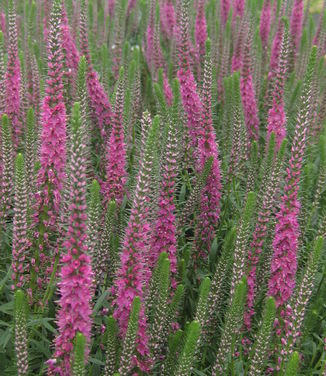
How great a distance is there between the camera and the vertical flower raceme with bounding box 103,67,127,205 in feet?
15.6

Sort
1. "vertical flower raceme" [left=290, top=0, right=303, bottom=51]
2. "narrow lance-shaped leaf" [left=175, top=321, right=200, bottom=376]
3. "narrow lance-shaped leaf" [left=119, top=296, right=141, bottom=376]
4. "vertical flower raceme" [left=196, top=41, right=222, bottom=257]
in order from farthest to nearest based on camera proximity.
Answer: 1. "vertical flower raceme" [left=290, top=0, right=303, bottom=51]
2. "vertical flower raceme" [left=196, top=41, right=222, bottom=257]
3. "narrow lance-shaped leaf" [left=119, top=296, right=141, bottom=376]
4. "narrow lance-shaped leaf" [left=175, top=321, right=200, bottom=376]

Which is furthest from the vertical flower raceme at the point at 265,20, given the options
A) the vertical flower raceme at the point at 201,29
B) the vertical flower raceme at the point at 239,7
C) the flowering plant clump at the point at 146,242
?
the flowering plant clump at the point at 146,242

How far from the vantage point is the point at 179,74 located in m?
5.76

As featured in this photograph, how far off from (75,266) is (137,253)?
0.51m

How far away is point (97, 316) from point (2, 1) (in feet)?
19.8

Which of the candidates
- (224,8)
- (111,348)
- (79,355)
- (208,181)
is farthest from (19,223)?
(224,8)

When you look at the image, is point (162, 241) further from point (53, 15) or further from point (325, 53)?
point (325, 53)

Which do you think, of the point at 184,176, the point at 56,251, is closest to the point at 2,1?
the point at 184,176

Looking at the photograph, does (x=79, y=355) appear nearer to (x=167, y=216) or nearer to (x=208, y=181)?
(x=167, y=216)

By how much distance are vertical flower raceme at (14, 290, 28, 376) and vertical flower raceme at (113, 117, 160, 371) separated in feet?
2.09

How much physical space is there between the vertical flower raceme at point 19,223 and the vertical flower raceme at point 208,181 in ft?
5.69

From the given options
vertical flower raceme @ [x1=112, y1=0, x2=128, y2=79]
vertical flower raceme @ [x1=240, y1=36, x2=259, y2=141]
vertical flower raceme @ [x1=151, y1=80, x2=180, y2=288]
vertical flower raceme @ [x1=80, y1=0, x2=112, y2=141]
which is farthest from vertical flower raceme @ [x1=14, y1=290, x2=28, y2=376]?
vertical flower raceme @ [x1=112, y1=0, x2=128, y2=79]

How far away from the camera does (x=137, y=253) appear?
3449 millimetres

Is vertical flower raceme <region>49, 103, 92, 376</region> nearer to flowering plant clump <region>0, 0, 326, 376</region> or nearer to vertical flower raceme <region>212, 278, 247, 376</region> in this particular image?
flowering plant clump <region>0, 0, 326, 376</region>
